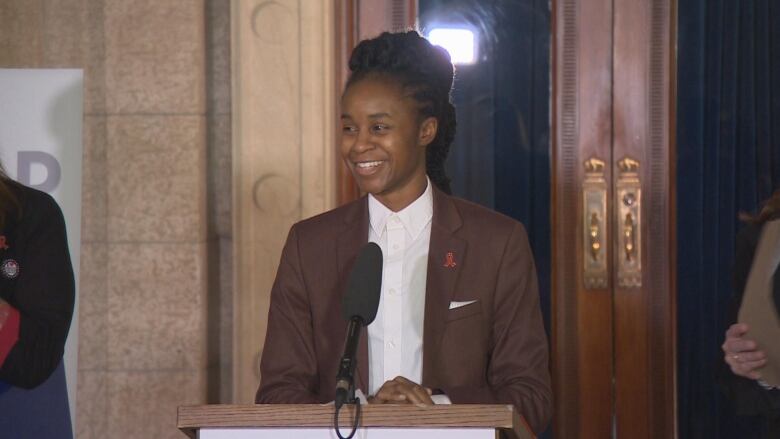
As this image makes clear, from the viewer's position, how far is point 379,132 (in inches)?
115

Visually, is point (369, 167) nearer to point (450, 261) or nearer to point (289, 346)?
point (450, 261)

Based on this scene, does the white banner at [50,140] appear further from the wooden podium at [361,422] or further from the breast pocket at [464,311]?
the wooden podium at [361,422]

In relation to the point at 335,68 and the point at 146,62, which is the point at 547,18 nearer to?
the point at 335,68

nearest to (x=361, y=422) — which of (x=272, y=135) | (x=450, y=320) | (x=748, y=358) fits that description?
(x=450, y=320)

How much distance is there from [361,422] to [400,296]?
2.96 ft

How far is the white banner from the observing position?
385 cm

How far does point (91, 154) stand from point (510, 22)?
1.75 meters

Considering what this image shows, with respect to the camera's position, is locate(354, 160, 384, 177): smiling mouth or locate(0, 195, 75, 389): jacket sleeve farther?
locate(0, 195, 75, 389): jacket sleeve

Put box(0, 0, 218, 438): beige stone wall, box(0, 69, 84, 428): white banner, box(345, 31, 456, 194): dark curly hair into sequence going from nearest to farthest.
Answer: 1. box(345, 31, 456, 194): dark curly hair
2. box(0, 69, 84, 428): white banner
3. box(0, 0, 218, 438): beige stone wall

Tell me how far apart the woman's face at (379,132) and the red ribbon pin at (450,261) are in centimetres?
23

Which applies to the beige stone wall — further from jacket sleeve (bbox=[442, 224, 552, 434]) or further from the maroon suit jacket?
jacket sleeve (bbox=[442, 224, 552, 434])

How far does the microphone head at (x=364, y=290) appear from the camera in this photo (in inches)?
83.8

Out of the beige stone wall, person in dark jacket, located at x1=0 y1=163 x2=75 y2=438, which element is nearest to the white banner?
person in dark jacket, located at x1=0 y1=163 x2=75 y2=438

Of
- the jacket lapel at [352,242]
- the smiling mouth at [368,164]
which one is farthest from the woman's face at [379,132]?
the jacket lapel at [352,242]
